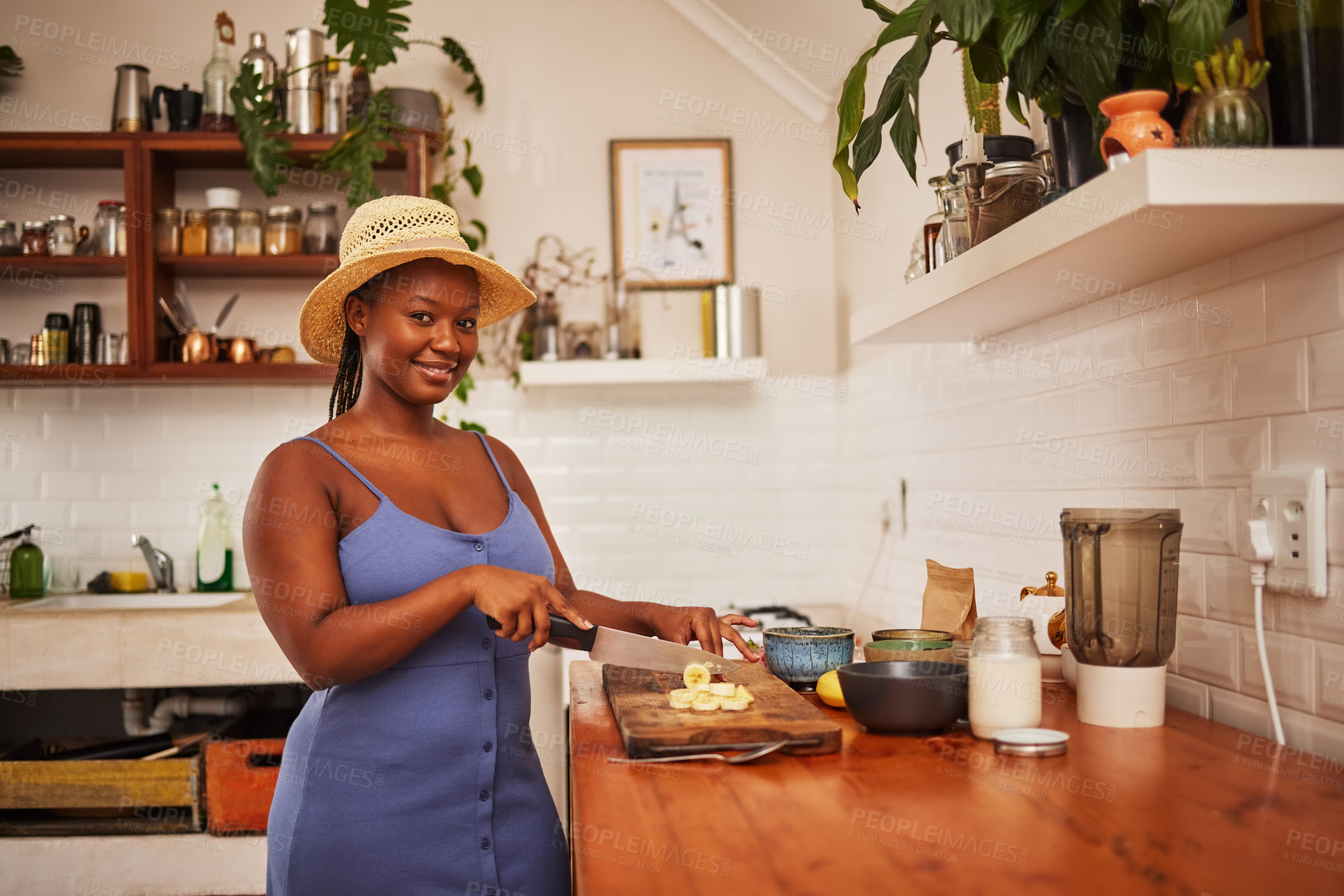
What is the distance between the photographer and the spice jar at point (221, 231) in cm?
344

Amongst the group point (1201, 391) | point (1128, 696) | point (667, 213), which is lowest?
point (1128, 696)

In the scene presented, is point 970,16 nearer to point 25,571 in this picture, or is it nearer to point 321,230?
point 321,230

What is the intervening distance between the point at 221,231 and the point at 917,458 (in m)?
2.34

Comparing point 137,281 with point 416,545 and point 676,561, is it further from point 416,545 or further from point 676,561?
point 416,545

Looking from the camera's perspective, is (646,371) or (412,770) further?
(646,371)

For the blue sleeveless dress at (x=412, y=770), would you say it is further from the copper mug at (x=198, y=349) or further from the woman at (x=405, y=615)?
the copper mug at (x=198, y=349)

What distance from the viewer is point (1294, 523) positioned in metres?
1.28

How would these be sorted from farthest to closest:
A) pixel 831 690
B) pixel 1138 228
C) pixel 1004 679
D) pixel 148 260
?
pixel 148 260, pixel 831 690, pixel 1004 679, pixel 1138 228

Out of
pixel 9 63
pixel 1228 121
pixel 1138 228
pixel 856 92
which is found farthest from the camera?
pixel 9 63

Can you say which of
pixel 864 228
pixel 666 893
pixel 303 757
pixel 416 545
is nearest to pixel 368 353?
pixel 416 545

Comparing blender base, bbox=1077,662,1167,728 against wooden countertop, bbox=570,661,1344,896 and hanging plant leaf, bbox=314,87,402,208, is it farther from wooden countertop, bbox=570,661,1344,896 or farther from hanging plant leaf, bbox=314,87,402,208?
hanging plant leaf, bbox=314,87,402,208

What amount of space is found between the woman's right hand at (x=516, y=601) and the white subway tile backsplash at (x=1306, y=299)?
3.17 feet

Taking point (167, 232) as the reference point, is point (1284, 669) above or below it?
below

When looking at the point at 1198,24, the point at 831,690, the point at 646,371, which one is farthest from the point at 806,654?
the point at 646,371
